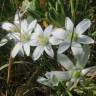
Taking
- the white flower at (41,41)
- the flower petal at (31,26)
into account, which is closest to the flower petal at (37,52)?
the white flower at (41,41)

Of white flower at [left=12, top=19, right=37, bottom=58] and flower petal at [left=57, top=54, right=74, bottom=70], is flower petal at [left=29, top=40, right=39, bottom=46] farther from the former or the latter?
flower petal at [left=57, top=54, right=74, bottom=70]

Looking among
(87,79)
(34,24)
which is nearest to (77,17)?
(34,24)

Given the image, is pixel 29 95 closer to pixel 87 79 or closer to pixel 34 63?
pixel 34 63

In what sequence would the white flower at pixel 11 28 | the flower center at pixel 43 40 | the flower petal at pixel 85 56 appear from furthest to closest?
the white flower at pixel 11 28 < the flower center at pixel 43 40 < the flower petal at pixel 85 56

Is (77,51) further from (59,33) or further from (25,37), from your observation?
(25,37)

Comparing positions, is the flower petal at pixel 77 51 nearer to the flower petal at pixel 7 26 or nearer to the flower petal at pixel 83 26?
the flower petal at pixel 83 26

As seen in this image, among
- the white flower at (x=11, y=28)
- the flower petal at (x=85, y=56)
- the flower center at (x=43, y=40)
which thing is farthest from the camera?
the white flower at (x=11, y=28)

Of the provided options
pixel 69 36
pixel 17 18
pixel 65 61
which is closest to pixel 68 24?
pixel 69 36

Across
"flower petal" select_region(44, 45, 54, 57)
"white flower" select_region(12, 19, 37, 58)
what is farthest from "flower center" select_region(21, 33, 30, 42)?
"flower petal" select_region(44, 45, 54, 57)
